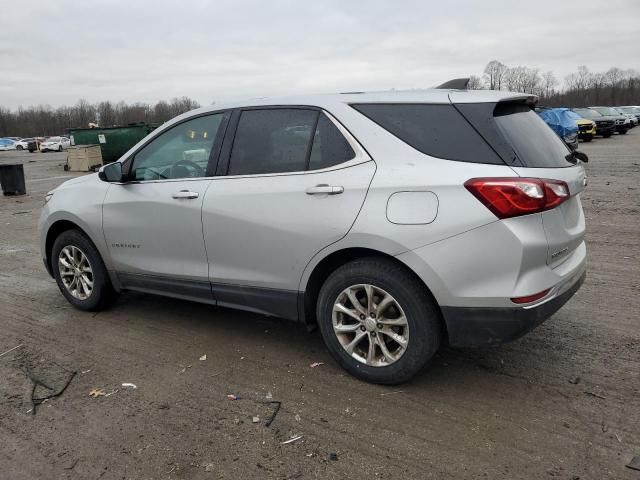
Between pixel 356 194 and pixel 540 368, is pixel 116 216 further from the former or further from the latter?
pixel 540 368

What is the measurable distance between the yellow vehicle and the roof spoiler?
2774 cm

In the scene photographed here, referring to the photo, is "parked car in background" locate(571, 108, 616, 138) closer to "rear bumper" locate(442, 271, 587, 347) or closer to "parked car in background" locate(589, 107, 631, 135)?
"parked car in background" locate(589, 107, 631, 135)

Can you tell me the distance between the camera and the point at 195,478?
2.64 meters

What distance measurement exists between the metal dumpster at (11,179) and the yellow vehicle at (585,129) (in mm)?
25781

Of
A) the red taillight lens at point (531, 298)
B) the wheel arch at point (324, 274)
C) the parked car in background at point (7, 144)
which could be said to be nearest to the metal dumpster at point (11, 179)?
the wheel arch at point (324, 274)

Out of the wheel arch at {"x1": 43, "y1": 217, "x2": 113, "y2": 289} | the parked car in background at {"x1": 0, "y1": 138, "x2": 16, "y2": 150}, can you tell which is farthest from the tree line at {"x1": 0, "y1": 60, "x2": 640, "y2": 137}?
the wheel arch at {"x1": 43, "y1": 217, "x2": 113, "y2": 289}

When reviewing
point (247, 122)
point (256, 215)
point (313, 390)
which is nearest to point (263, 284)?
point (256, 215)

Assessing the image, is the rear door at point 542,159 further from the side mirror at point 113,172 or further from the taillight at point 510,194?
the side mirror at point 113,172

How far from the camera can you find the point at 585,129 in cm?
2850

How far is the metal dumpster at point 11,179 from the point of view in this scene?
15.5 m

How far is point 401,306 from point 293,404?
884 mm

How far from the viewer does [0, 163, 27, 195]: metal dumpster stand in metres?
15.5

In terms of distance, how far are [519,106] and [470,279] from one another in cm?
127

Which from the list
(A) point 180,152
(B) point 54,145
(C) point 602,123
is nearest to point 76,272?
(A) point 180,152
